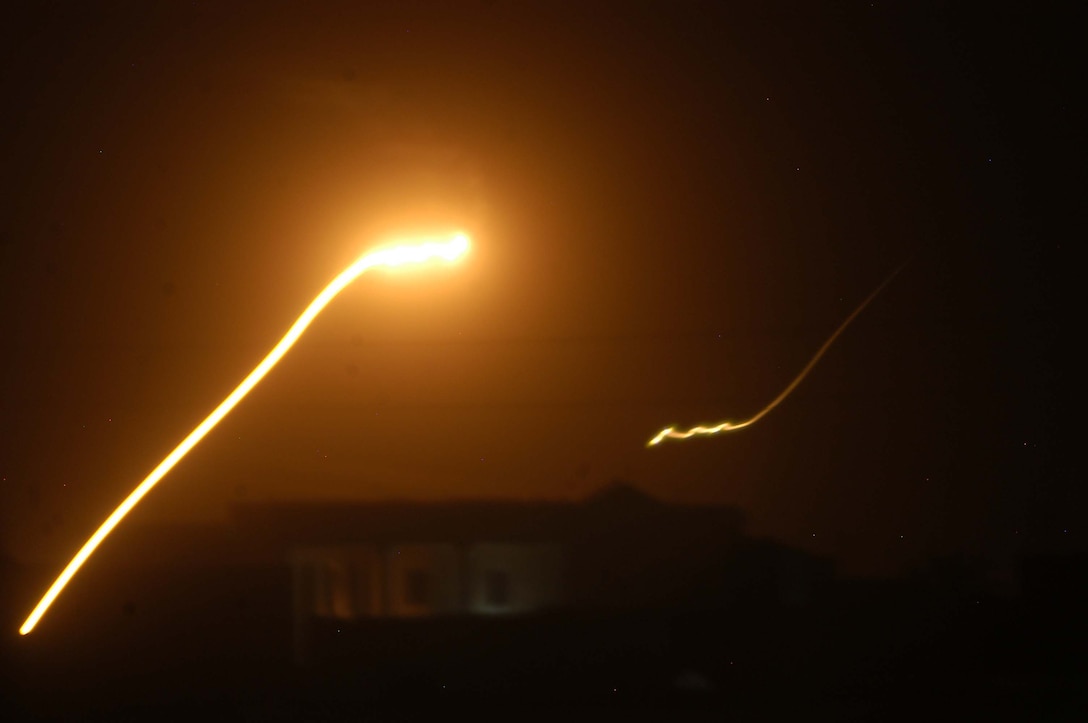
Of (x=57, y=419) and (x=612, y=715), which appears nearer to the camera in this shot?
(x=612, y=715)

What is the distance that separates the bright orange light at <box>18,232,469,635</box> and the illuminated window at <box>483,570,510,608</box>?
2.77 feet

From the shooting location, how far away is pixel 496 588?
3379 mm

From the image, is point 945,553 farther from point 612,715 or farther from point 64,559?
point 64,559

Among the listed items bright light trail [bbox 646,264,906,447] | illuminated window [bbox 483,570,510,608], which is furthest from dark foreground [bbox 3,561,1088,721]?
bright light trail [bbox 646,264,906,447]

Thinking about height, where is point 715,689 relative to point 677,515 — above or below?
below

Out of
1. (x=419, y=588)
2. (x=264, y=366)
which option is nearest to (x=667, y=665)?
(x=419, y=588)

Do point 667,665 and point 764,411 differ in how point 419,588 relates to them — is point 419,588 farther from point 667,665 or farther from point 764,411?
point 764,411

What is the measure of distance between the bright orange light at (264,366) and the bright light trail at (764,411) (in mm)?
756

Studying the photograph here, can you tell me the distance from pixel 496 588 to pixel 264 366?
892mm

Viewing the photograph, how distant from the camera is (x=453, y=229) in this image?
3443 millimetres

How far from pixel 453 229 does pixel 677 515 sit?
999mm

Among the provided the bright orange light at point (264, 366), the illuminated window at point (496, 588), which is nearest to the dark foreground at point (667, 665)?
the illuminated window at point (496, 588)

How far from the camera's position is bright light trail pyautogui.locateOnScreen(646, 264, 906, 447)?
3.41 meters

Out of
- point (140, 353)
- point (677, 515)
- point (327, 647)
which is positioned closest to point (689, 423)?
point (677, 515)
